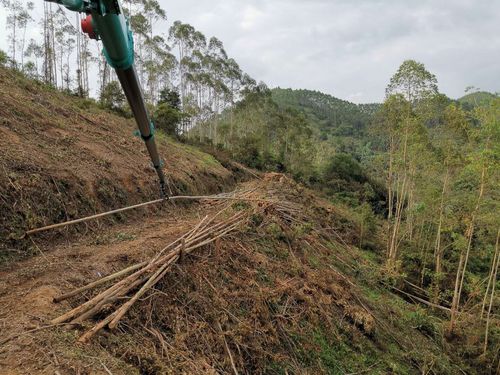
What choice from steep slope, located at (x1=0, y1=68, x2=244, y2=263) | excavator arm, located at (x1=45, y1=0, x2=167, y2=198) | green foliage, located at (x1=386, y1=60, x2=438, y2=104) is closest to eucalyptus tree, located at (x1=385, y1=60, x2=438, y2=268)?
green foliage, located at (x1=386, y1=60, x2=438, y2=104)

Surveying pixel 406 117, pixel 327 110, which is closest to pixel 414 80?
pixel 406 117

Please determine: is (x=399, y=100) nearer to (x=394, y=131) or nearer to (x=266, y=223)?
(x=394, y=131)

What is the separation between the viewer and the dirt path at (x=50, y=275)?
7.65 ft

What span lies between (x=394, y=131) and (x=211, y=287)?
1244cm

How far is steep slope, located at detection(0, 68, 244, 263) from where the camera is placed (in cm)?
480

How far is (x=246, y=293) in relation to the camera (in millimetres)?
4859

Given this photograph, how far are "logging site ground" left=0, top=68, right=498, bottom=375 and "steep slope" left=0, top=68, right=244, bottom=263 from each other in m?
0.03

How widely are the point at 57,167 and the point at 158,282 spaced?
339 centimetres

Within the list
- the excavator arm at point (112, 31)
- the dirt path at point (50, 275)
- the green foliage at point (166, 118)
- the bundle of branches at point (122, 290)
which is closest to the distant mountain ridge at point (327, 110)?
the green foliage at point (166, 118)

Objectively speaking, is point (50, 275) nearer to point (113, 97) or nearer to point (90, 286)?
point (90, 286)

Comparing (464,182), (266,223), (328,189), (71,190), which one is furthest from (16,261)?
(328,189)

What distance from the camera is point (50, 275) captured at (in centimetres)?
362

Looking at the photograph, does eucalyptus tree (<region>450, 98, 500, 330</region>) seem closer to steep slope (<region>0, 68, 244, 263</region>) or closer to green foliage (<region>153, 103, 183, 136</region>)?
steep slope (<region>0, 68, 244, 263</region>)

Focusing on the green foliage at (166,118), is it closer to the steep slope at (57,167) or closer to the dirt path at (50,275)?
the steep slope at (57,167)
